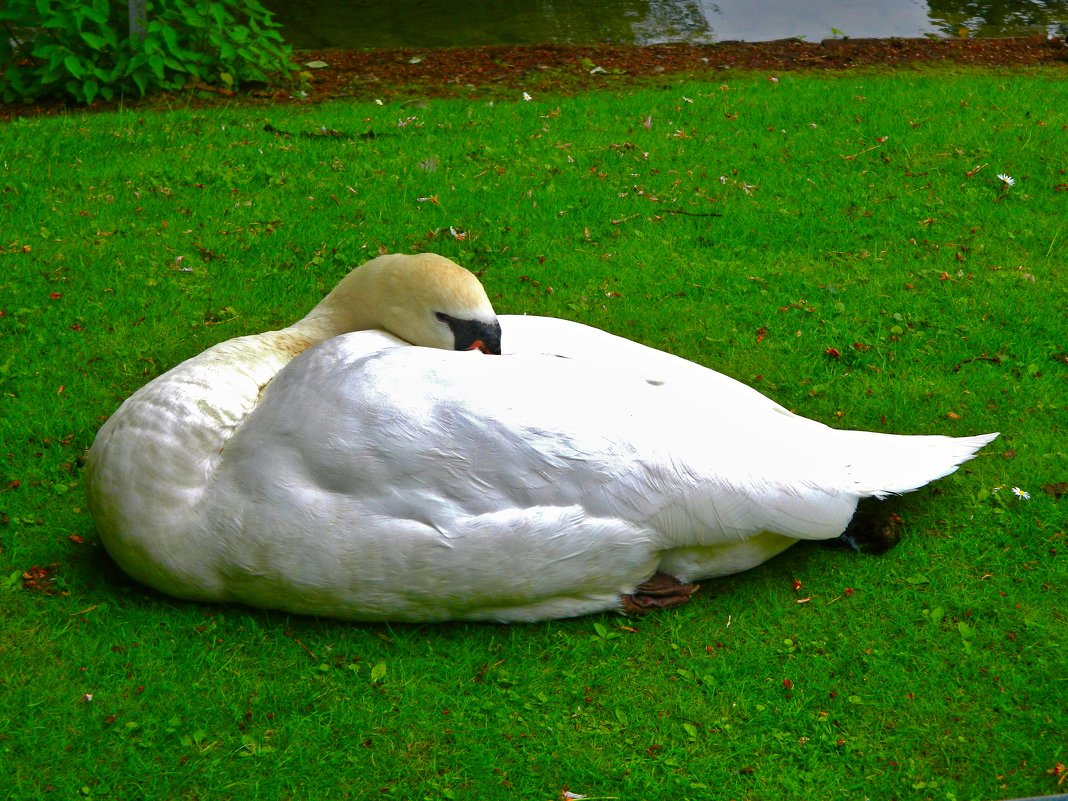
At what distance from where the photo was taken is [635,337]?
5359 millimetres

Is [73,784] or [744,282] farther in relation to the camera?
[744,282]

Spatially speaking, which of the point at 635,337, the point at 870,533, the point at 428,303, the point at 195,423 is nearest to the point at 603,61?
the point at 635,337

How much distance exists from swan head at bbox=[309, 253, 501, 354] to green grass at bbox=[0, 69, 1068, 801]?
960mm

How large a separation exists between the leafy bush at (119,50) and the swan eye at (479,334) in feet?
17.3

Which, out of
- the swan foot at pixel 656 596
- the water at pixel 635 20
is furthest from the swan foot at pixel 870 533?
the water at pixel 635 20

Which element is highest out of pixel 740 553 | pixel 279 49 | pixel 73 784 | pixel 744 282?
pixel 279 49

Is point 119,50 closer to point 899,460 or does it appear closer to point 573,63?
point 573,63

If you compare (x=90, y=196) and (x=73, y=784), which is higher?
(x=90, y=196)

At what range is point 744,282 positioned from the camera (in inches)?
231

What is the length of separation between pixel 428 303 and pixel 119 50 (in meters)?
5.56

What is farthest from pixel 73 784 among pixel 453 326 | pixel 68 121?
pixel 68 121

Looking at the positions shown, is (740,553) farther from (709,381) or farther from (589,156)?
(589,156)

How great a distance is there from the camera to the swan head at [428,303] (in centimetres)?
384

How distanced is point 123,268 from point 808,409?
11.3 feet
